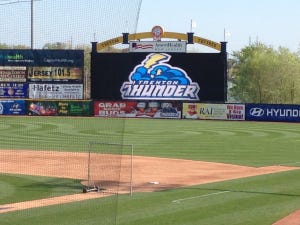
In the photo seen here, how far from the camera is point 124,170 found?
1994 cm

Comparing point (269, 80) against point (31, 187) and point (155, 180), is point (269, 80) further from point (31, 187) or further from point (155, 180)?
point (31, 187)

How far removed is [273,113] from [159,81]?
10275mm

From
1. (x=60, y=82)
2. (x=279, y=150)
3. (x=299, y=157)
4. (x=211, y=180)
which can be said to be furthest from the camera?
(x=60, y=82)

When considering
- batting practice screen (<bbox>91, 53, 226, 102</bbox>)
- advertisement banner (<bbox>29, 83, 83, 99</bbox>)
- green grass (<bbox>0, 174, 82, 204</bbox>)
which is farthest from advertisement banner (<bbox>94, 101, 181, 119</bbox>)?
green grass (<bbox>0, 174, 82, 204</bbox>)

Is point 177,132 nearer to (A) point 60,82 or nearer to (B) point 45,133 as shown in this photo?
(B) point 45,133

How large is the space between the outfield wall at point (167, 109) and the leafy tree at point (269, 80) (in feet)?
81.3

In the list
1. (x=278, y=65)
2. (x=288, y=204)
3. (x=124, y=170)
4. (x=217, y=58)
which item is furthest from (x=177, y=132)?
(x=278, y=65)

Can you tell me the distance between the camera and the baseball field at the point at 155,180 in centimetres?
1245

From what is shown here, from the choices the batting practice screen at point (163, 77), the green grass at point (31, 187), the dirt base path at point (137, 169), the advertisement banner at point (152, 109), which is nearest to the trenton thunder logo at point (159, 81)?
the batting practice screen at point (163, 77)

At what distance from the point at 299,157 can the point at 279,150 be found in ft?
10.0

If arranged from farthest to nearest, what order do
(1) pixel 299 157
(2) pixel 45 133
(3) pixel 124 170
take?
(2) pixel 45 133
(1) pixel 299 157
(3) pixel 124 170

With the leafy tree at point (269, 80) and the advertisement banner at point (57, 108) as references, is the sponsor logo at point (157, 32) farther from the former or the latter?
the leafy tree at point (269, 80)

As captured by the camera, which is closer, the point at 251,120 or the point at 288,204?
the point at 288,204

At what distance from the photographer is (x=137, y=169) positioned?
20.7 metres
